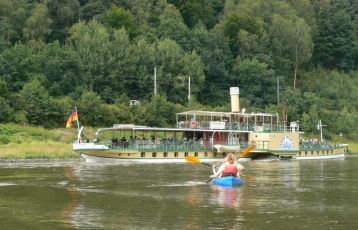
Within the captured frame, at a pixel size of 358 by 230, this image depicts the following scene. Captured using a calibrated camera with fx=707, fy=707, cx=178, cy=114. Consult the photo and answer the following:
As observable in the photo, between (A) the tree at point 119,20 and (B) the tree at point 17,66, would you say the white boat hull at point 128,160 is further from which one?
(A) the tree at point 119,20

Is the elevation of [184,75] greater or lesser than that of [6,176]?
greater

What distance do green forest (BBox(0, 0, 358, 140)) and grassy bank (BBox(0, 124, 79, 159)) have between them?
136 inches

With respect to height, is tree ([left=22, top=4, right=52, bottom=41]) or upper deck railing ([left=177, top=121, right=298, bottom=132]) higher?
tree ([left=22, top=4, right=52, bottom=41])

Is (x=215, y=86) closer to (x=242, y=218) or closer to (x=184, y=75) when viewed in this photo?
(x=184, y=75)

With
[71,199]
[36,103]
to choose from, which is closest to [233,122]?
[36,103]

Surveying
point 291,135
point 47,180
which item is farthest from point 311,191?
point 291,135

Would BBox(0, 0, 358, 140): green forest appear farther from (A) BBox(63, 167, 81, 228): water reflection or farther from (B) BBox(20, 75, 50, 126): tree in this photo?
(A) BBox(63, 167, 81, 228): water reflection

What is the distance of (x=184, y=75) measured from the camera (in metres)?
104

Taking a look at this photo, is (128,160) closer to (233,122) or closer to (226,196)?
(233,122)

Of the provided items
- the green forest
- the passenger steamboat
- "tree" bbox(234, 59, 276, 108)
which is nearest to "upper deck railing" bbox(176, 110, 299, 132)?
the passenger steamboat

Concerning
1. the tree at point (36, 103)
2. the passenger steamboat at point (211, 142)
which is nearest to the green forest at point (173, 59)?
the tree at point (36, 103)

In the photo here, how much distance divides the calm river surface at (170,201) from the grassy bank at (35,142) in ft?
48.8

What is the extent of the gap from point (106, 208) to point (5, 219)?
4.79m

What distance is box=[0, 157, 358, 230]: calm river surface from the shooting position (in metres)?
25.6
